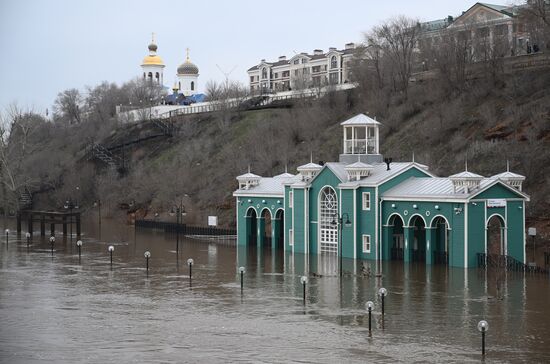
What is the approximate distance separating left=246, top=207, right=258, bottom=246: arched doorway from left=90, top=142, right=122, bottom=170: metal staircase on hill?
55.9 m

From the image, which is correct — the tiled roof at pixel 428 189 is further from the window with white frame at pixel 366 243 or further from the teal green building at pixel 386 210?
the window with white frame at pixel 366 243

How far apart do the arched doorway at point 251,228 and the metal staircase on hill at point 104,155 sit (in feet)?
184

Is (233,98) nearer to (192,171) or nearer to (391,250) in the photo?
(192,171)

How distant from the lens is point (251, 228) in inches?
2376

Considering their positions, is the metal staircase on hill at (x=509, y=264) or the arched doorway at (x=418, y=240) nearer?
the metal staircase on hill at (x=509, y=264)

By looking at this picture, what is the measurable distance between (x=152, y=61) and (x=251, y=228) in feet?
362

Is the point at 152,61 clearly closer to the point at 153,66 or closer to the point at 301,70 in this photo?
the point at 153,66

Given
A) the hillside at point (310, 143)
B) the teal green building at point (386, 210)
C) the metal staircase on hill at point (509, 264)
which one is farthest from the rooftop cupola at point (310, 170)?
the hillside at point (310, 143)

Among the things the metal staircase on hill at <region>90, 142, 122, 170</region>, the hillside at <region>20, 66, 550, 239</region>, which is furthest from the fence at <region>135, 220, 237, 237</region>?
the metal staircase on hill at <region>90, 142, 122, 170</region>

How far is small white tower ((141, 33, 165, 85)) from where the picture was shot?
165m

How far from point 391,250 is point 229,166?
44821 mm

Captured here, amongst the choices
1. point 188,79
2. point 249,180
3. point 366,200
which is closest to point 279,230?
point 249,180

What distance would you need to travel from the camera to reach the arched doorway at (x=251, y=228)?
59.8 m

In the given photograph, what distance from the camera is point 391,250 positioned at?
48.8 m
